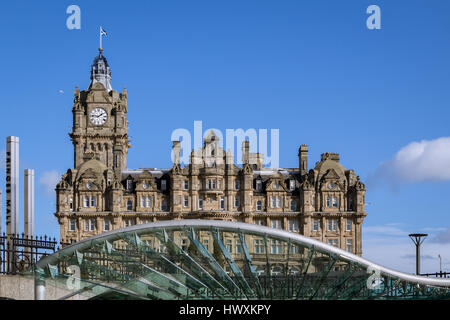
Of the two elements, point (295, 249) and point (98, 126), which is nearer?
point (295, 249)

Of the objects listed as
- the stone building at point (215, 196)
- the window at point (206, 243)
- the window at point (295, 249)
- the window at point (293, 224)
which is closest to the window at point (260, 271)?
the window at point (295, 249)

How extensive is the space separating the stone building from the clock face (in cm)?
734

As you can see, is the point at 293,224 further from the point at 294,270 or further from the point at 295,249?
the point at 295,249

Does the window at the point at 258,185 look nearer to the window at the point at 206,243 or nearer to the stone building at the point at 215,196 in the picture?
the stone building at the point at 215,196

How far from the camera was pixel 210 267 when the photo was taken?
28.5 meters

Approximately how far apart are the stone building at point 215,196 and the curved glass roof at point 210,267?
7230 centimetres

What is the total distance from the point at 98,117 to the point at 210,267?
86.4 meters

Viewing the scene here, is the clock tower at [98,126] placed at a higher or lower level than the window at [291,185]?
higher

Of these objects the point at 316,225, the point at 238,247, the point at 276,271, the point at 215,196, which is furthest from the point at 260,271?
the point at 316,225

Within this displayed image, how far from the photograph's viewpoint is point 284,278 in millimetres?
28906

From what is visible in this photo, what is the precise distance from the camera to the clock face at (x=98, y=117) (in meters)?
113
